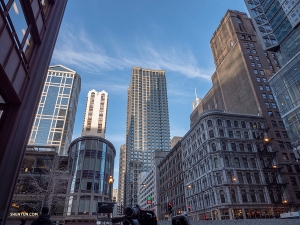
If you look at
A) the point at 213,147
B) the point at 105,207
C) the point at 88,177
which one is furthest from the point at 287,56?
the point at 88,177

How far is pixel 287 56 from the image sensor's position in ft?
129

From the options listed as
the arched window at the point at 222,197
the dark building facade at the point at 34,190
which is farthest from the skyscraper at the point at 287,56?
the dark building facade at the point at 34,190

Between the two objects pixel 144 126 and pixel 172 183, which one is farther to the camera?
pixel 144 126

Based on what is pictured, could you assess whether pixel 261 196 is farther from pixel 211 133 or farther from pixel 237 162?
pixel 211 133


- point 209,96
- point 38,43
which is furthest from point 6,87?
point 209,96

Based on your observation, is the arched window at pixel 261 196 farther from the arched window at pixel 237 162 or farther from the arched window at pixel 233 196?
the arched window at pixel 237 162

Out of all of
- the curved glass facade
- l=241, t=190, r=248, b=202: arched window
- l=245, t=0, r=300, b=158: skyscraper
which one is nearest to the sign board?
the curved glass facade

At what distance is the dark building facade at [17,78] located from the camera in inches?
384

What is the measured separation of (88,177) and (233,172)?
3174 cm

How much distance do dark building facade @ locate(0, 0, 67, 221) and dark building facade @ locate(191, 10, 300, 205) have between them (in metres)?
55.3

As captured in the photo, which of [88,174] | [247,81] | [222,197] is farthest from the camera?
[247,81]

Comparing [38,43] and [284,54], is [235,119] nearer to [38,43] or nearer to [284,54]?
[284,54]

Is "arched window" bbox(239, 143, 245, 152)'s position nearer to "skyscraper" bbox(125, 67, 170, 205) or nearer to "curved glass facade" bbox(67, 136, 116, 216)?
"curved glass facade" bbox(67, 136, 116, 216)

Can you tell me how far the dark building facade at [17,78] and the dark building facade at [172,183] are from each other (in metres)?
55.6
